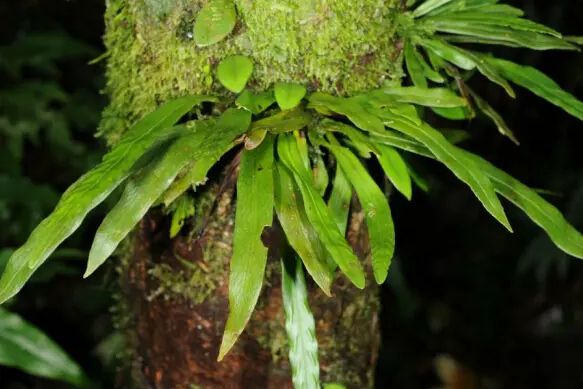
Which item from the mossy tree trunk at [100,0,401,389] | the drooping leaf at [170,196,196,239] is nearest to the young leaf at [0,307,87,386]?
the mossy tree trunk at [100,0,401,389]

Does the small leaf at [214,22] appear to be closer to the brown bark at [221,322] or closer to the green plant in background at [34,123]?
the brown bark at [221,322]

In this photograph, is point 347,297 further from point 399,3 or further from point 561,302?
point 561,302

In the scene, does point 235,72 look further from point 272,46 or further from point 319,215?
point 319,215

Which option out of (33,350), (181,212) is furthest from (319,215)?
(33,350)

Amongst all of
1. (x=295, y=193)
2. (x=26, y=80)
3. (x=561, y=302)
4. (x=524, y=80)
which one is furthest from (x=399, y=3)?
(x=561, y=302)

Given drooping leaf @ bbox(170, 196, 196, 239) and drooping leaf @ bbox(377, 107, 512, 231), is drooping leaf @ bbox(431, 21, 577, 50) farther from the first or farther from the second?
drooping leaf @ bbox(170, 196, 196, 239)

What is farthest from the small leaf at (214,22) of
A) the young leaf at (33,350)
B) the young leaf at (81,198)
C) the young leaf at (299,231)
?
the young leaf at (33,350)
